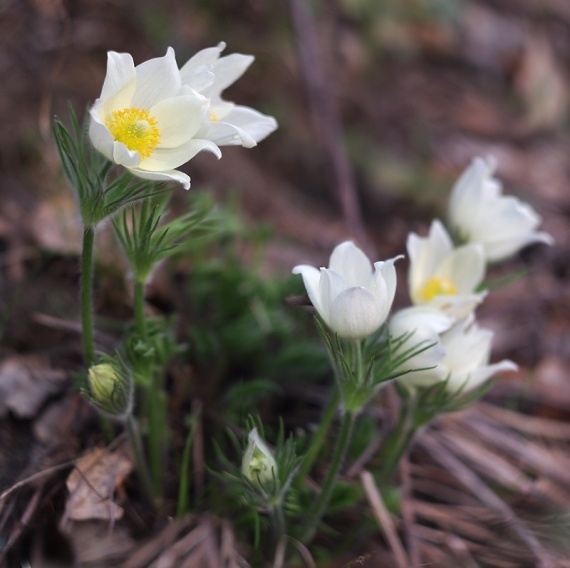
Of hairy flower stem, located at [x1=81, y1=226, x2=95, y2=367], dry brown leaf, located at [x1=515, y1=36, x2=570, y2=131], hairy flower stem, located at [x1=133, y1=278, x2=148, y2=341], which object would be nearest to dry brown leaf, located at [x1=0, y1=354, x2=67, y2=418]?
hairy flower stem, located at [x1=81, y1=226, x2=95, y2=367]

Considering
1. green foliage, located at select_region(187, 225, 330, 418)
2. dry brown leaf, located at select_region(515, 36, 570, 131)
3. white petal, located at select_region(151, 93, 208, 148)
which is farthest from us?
dry brown leaf, located at select_region(515, 36, 570, 131)

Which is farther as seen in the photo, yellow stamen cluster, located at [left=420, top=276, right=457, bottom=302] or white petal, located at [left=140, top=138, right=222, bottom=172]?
yellow stamen cluster, located at [left=420, top=276, right=457, bottom=302]

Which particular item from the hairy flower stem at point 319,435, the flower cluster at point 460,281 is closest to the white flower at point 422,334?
the flower cluster at point 460,281

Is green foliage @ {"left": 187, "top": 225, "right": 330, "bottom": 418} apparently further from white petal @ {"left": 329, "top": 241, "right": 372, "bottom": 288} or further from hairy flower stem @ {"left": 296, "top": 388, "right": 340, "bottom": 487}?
white petal @ {"left": 329, "top": 241, "right": 372, "bottom": 288}

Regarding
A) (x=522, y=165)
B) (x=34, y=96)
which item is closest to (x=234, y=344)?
(x=34, y=96)

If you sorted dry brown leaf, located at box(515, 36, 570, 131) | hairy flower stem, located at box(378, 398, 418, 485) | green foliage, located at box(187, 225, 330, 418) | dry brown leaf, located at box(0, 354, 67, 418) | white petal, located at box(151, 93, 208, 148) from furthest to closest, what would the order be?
1. dry brown leaf, located at box(515, 36, 570, 131)
2. green foliage, located at box(187, 225, 330, 418)
3. dry brown leaf, located at box(0, 354, 67, 418)
4. hairy flower stem, located at box(378, 398, 418, 485)
5. white petal, located at box(151, 93, 208, 148)

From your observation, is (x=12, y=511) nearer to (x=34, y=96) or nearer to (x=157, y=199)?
(x=157, y=199)
